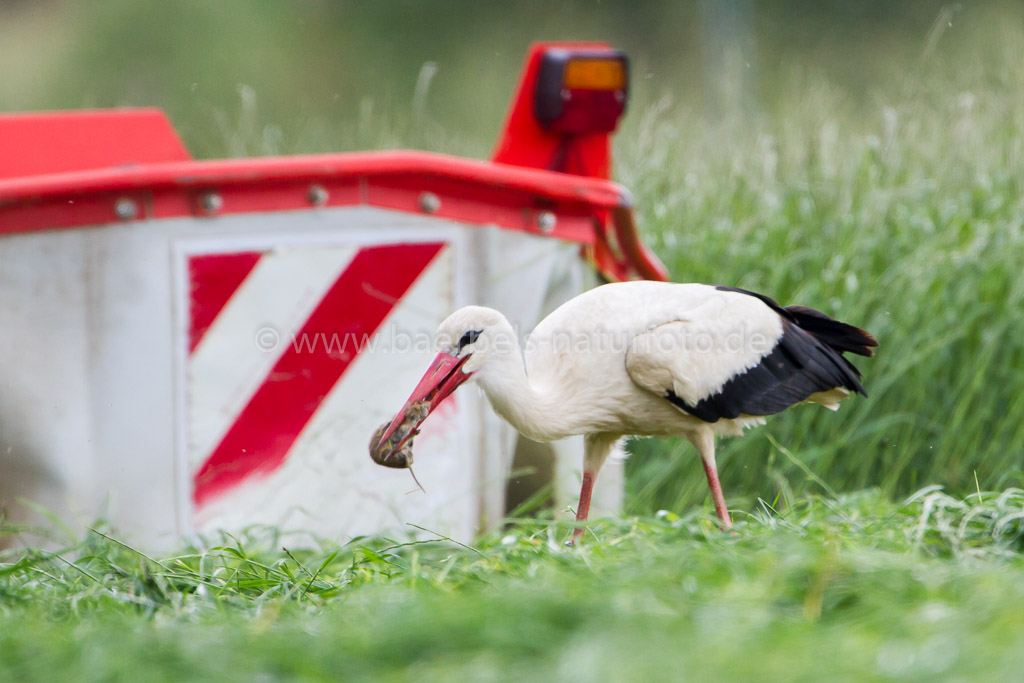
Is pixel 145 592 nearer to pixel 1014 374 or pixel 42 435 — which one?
pixel 42 435

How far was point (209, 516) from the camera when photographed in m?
3.30

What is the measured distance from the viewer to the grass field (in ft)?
6.16

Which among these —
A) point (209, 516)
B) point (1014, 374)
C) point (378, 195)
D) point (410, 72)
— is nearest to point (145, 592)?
point (209, 516)

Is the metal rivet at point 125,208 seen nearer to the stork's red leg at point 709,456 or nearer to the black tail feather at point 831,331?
the stork's red leg at point 709,456

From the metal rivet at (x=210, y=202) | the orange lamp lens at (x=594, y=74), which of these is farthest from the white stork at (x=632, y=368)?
the orange lamp lens at (x=594, y=74)

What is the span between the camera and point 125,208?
310 cm

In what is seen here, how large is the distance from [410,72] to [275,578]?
11.0 m

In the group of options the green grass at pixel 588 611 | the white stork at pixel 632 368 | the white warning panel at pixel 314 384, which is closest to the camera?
the green grass at pixel 588 611

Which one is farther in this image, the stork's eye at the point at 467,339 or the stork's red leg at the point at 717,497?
the stork's red leg at the point at 717,497

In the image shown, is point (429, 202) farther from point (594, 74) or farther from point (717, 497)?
point (717, 497)

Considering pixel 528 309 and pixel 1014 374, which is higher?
pixel 528 309

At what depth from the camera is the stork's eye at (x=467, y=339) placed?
271 cm

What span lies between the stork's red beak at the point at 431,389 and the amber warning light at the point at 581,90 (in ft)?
4.72

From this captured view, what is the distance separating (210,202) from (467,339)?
922mm
